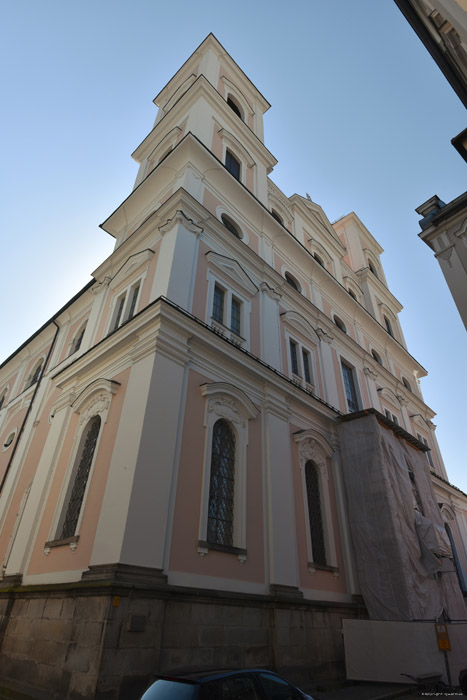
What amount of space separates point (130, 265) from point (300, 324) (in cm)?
693

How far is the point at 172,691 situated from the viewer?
431cm

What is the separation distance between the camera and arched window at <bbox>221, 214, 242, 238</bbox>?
1560cm

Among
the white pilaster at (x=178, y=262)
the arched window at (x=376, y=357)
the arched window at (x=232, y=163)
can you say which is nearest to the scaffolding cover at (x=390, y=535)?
the white pilaster at (x=178, y=262)

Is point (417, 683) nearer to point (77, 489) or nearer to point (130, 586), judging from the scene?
point (130, 586)

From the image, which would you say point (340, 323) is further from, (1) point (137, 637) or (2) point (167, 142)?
(1) point (137, 637)

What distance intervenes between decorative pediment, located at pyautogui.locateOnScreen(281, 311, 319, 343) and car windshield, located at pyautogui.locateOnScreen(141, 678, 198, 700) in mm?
12614

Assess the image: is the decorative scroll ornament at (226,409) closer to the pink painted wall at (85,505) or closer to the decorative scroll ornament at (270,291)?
the pink painted wall at (85,505)

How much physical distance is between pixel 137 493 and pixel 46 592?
10.0 feet

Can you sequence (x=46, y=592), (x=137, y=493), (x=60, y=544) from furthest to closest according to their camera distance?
(x=60, y=544) < (x=46, y=592) < (x=137, y=493)

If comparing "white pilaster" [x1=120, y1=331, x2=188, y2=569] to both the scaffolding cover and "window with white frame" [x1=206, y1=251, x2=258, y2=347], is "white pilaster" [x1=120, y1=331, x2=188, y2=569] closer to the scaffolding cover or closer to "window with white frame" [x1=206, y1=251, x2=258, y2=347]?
"window with white frame" [x1=206, y1=251, x2=258, y2=347]

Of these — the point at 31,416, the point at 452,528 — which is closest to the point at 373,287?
the point at 452,528

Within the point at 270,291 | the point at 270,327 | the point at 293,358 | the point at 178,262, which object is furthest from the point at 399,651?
the point at 270,291

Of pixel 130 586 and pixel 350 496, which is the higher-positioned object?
pixel 350 496

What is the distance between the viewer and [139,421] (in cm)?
885
